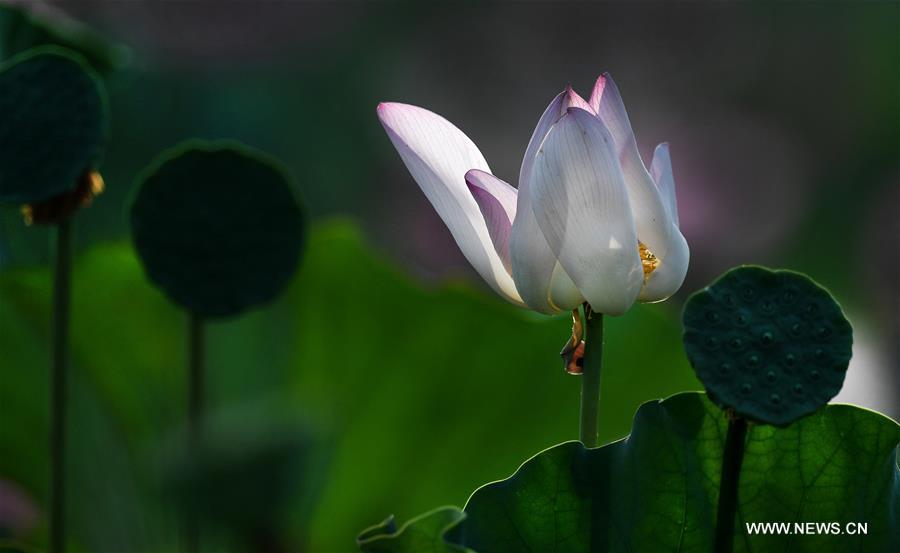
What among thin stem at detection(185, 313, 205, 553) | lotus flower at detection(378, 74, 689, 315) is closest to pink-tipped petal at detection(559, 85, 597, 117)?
lotus flower at detection(378, 74, 689, 315)

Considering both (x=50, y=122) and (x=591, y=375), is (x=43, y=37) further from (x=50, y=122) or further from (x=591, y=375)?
(x=591, y=375)

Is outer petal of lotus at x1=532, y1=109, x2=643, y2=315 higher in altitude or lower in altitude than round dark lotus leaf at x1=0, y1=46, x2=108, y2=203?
lower

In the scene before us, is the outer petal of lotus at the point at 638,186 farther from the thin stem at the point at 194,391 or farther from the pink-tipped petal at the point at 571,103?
the thin stem at the point at 194,391

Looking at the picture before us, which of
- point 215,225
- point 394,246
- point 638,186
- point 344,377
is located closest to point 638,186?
point 638,186

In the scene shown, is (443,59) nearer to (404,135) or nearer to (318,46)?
(318,46)

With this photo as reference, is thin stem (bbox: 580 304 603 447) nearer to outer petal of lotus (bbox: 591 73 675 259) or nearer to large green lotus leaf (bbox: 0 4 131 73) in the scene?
outer petal of lotus (bbox: 591 73 675 259)

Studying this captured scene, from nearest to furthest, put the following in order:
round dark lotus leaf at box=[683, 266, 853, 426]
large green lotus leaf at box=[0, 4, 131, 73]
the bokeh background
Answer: round dark lotus leaf at box=[683, 266, 853, 426] → large green lotus leaf at box=[0, 4, 131, 73] → the bokeh background

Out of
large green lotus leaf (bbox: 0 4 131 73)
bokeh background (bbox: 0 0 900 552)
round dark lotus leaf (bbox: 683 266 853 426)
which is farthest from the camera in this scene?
bokeh background (bbox: 0 0 900 552)

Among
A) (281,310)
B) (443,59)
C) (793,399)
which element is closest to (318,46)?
(443,59)
